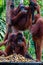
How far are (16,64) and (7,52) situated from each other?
146 centimetres

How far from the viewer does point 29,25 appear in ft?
14.3

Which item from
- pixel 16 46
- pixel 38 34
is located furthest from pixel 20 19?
pixel 16 46

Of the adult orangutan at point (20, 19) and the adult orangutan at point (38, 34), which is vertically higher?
the adult orangutan at point (20, 19)

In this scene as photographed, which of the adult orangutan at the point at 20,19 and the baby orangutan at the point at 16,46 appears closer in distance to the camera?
the baby orangutan at the point at 16,46

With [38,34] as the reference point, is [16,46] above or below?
above

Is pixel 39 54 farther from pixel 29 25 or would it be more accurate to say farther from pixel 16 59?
pixel 16 59

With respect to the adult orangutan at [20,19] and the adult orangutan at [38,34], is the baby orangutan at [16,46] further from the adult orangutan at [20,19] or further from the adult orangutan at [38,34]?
the adult orangutan at [38,34]

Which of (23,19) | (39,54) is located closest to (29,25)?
(23,19)

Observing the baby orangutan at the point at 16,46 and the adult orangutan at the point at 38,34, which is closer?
the baby orangutan at the point at 16,46

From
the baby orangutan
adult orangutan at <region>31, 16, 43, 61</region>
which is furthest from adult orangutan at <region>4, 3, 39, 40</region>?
the baby orangutan

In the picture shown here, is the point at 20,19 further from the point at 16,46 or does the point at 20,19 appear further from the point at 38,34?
the point at 16,46

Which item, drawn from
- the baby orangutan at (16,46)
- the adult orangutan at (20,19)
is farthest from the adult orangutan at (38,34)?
the baby orangutan at (16,46)

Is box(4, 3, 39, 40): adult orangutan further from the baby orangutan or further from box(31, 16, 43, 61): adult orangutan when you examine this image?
the baby orangutan

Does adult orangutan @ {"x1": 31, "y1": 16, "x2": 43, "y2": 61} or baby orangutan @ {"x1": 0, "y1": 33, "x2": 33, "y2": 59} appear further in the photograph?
adult orangutan @ {"x1": 31, "y1": 16, "x2": 43, "y2": 61}
